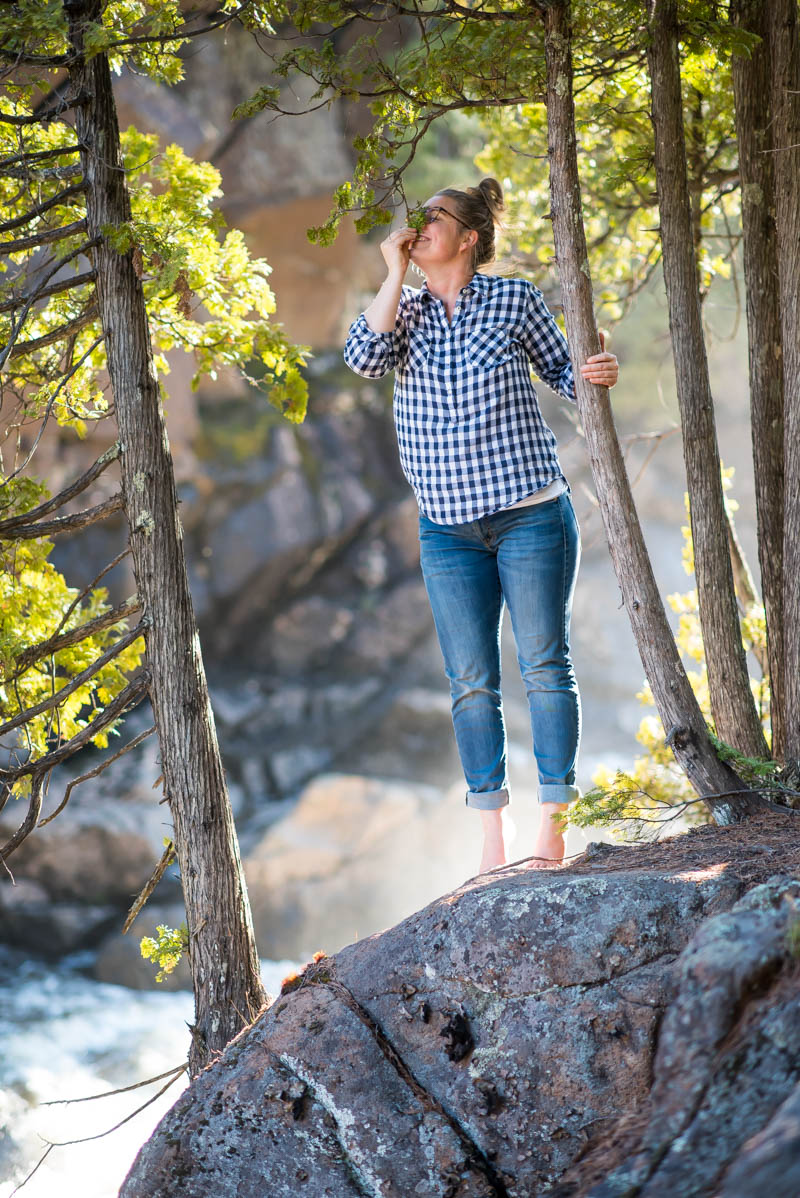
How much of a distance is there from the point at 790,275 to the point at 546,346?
90 centimetres

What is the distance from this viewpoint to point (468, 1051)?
7.59 feet

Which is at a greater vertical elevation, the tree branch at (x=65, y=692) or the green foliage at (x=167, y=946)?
the tree branch at (x=65, y=692)

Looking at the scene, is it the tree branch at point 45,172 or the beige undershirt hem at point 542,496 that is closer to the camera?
the beige undershirt hem at point 542,496

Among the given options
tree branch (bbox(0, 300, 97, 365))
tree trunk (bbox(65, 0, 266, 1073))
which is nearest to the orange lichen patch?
tree trunk (bbox(65, 0, 266, 1073))

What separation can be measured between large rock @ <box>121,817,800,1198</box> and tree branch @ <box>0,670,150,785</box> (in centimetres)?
113

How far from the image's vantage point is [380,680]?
14.2 metres

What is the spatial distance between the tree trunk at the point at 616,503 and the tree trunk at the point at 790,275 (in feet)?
1.51

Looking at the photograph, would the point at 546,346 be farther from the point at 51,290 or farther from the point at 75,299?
the point at 75,299

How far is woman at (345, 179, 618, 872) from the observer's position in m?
2.97

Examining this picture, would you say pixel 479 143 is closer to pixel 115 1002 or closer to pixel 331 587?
pixel 331 587

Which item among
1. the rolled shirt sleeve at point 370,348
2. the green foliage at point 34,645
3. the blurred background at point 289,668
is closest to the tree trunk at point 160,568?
the green foliage at point 34,645

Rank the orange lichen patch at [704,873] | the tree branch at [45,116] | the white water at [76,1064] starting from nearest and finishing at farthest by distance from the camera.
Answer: the orange lichen patch at [704,873] < the tree branch at [45,116] < the white water at [76,1064]

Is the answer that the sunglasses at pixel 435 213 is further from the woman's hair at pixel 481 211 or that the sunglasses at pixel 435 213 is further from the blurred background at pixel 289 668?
the blurred background at pixel 289 668

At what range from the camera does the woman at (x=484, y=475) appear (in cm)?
297
